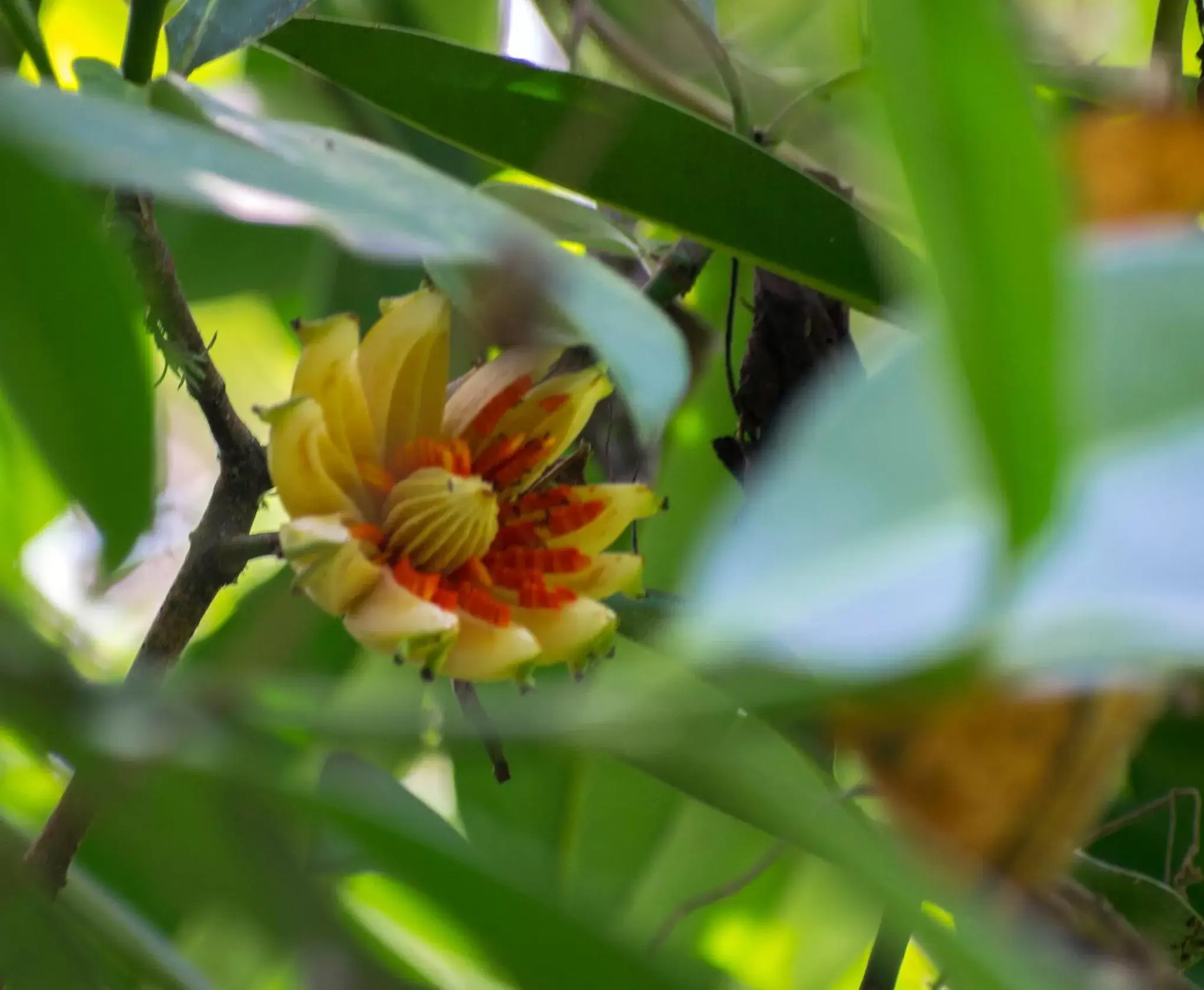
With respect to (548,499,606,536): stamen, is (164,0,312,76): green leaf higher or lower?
higher

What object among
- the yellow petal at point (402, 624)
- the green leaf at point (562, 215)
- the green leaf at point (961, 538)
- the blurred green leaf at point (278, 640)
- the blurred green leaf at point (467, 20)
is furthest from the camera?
the blurred green leaf at point (467, 20)

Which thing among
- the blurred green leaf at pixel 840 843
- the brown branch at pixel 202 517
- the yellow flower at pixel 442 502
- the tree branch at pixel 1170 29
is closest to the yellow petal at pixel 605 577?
the yellow flower at pixel 442 502

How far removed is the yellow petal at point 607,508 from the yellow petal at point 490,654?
0.06 meters

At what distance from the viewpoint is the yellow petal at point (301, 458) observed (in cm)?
35

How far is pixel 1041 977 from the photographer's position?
155mm

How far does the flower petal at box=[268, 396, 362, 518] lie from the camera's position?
0.35m

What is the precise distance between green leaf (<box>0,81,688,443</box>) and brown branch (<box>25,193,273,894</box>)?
146 mm

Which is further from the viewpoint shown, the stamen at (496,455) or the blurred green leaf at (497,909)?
the stamen at (496,455)

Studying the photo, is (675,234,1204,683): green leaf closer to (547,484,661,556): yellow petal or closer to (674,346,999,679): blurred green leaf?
(674,346,999,679): blurred green leaf

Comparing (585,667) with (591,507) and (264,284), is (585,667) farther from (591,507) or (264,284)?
(264,284)

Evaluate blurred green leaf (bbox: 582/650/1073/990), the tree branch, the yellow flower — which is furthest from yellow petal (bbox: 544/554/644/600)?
the tree branch

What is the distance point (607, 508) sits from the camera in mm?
420

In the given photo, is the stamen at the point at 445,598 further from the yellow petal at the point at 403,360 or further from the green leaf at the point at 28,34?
the green leaf at the point at 28,34

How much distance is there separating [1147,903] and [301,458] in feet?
1.41
